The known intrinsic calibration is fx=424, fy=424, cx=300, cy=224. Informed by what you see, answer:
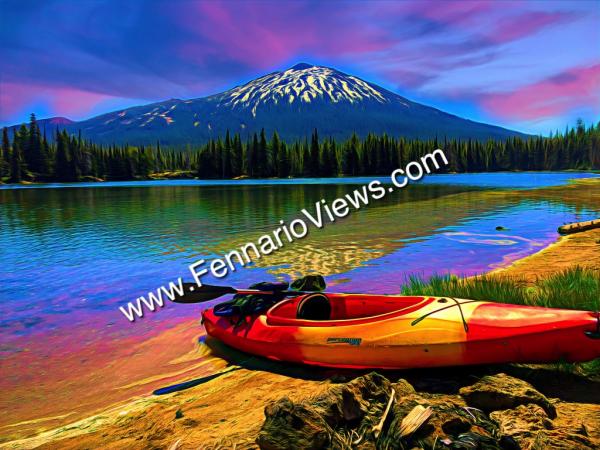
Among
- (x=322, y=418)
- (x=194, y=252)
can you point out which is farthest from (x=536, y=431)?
(x=194, y=252)

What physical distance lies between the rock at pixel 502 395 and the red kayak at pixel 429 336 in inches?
23.6

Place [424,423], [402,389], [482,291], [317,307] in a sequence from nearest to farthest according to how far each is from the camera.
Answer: [424,423], [402,389], [317,307], [482,291]

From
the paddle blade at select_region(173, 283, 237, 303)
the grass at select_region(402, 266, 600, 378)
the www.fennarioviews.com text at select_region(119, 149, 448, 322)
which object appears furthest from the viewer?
the www.fennarioviews.com text at select_region(119, 149, 448, 322)

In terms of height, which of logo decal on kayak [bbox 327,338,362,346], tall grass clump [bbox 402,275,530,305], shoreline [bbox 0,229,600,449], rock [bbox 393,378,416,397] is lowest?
shoreline [bbox 0,229,600,449]

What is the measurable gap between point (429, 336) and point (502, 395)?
119 centimetres

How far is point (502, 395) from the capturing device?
4.20 m

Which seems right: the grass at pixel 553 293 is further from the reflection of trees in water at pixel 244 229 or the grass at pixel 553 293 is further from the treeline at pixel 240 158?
the treeline at pixel 240 158

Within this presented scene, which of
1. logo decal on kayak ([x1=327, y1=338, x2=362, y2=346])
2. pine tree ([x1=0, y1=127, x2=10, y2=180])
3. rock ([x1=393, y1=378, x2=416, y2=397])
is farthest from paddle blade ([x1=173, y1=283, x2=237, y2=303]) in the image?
pine tree ([x1=0, y1=127, x2=10, y2=180])

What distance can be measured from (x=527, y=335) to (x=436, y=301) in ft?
4.00

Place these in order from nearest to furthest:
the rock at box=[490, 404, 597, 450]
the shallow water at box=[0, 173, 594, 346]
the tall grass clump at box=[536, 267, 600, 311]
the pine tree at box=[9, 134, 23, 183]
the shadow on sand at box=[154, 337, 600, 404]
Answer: the rock at box=[490, 404, 597, 450] → the shadow on sand at box=[154, 337, 600, 404] → the tall grass clump at box=[536, 267, 600, 311] → the shallow water at box=[0, 173, 594, 346] → the pine tree at box=[9, 134, 23, 183]

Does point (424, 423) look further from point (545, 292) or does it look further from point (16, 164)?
point (16, 164)

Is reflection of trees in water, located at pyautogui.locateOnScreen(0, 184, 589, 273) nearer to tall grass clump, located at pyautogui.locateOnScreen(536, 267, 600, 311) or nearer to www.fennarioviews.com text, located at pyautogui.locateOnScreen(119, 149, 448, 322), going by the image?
www.fennarioviews.com text, located at pyautogui.locateOnScreen(119, 149, 448, 322)

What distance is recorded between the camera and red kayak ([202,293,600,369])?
4.78 metres

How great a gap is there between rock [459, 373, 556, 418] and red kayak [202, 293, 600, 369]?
599 mm
